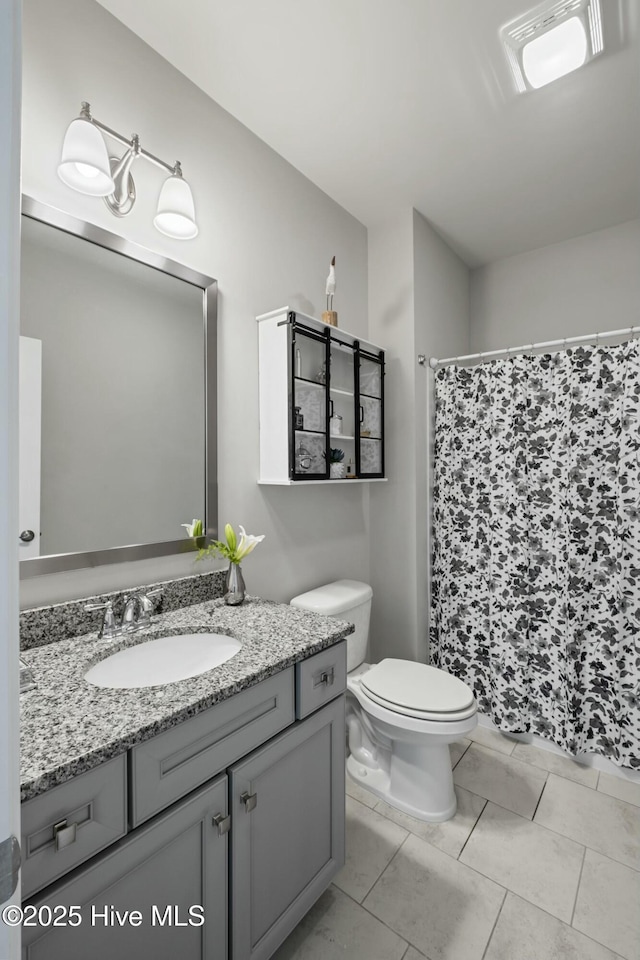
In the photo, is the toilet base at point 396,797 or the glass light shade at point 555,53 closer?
the glass light shade at point 555,53

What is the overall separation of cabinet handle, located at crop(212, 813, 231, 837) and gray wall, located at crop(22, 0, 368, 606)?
688 millimetres

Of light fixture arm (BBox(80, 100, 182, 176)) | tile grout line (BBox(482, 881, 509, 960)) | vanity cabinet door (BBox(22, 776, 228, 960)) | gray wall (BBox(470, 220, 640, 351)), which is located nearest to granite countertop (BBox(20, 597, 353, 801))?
vanity cabinet door (BBox(22, 776, 228, 960))

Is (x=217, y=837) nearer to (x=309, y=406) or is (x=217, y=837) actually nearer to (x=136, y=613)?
(x=136, y=613)

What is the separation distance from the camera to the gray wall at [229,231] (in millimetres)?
1240

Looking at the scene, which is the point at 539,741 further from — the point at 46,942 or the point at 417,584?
the point at 46,942

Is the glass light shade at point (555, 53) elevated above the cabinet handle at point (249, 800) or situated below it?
above

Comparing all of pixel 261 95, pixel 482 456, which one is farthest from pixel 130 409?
pixel 482 456

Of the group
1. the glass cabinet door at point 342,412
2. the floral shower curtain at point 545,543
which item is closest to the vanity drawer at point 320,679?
the glass cabinet door at point 342,412

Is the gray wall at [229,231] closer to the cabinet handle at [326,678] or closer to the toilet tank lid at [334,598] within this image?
the toilet tank lid at [334,598]

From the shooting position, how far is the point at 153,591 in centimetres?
143

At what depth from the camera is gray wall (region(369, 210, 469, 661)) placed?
2.38 metres

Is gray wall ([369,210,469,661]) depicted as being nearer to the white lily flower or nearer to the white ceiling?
the white ceiling

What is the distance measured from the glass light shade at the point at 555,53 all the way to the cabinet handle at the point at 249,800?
7.70 feet

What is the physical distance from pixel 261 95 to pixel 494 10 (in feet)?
2.63
